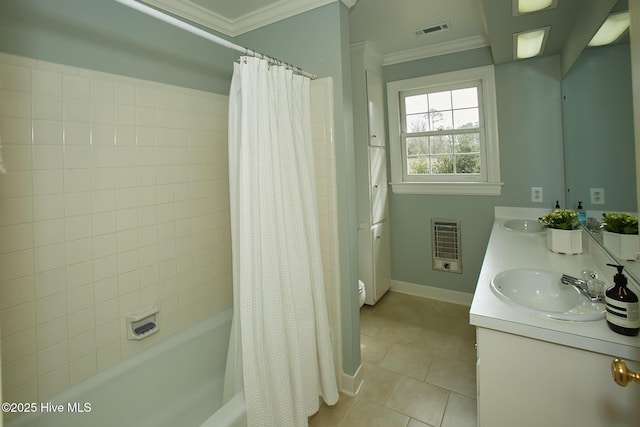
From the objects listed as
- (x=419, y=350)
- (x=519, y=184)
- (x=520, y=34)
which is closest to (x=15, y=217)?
(x=419, y=350)

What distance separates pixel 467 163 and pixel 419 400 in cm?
212

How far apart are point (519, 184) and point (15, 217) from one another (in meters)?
3.33

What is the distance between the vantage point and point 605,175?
150 cm

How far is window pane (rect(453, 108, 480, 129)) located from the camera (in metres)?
2.92

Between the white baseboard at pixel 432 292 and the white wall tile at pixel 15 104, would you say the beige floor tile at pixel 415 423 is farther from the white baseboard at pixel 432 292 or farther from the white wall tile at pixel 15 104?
the white wall tile at pixel 15 104

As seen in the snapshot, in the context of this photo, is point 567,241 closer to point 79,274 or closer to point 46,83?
point 79,274

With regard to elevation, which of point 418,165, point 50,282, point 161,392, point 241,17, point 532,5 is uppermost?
point 241,17

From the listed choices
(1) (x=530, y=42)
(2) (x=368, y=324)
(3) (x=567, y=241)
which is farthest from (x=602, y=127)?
(2) (x=368, y=324)

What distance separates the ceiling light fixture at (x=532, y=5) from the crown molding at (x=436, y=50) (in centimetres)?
117

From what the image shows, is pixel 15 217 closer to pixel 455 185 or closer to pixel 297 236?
pixel 297 236

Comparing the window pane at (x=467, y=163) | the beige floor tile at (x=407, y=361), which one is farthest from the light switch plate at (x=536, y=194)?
the beige floor tile at (x=407, y=361)

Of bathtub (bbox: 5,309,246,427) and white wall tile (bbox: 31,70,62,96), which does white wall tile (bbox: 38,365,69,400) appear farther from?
white wall tile (bbox: 31,70,62,96)

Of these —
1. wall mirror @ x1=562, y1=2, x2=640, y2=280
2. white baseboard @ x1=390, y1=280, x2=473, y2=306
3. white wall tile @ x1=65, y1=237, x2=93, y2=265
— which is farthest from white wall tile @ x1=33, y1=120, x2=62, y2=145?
white baseboard @ x1=390, y1=280, x2=473, y2=306

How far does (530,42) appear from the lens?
214 cm
